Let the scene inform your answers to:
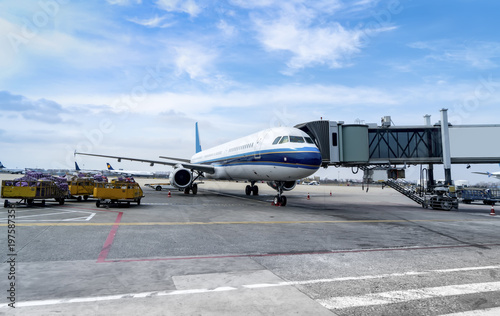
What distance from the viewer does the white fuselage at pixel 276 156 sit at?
1603 cm

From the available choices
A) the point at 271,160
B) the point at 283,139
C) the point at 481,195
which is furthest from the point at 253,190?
the point at 481,195

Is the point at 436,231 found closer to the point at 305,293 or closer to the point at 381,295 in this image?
the point at 381,295

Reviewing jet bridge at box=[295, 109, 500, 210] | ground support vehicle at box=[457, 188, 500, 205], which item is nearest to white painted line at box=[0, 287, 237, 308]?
jet bridge at box=[295, 109, 500, 210]

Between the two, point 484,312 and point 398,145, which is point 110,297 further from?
point 398,145

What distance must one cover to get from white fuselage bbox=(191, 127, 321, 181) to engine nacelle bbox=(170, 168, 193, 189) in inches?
149

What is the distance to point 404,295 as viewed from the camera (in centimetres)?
461

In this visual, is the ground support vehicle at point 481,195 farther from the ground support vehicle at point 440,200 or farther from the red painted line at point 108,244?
the red painted line at point 108,244

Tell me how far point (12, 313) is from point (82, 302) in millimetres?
739

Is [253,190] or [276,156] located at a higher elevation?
[276,156]

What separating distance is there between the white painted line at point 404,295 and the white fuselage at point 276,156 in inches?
431

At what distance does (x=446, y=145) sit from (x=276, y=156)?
1509 centimetres

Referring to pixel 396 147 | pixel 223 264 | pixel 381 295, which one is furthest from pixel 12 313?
pixel 396 147

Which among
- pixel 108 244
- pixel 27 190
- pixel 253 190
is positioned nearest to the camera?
pixel 108 244

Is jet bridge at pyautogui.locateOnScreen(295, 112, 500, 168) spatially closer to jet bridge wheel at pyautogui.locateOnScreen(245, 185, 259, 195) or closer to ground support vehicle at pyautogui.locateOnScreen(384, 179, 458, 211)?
ground support vehicle at pyautogui.locateOnScreen(384, 179, 458, 211)
